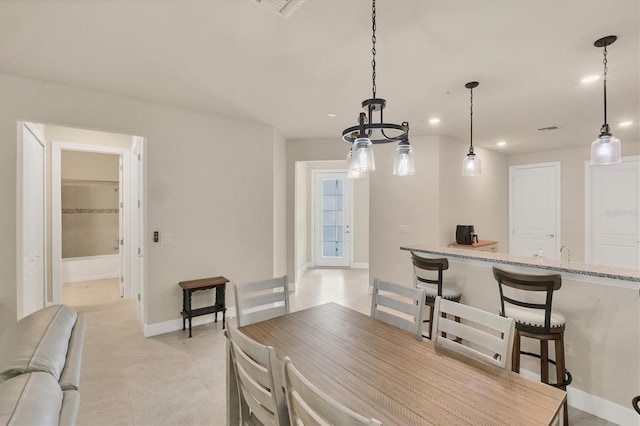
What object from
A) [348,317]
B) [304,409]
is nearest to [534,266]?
[348,317]

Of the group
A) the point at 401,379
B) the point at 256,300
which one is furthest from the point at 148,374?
the point at 401,379

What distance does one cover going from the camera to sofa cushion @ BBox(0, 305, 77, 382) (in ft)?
3.43

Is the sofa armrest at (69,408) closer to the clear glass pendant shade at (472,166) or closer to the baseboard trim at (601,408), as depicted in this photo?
the baseboard trim at (601,408)

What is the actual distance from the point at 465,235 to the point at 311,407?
450cm

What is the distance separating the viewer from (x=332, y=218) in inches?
287

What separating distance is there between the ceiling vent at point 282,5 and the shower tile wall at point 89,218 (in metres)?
6.12

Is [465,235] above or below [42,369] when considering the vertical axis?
above

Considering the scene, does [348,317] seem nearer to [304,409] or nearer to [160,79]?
[304,409]

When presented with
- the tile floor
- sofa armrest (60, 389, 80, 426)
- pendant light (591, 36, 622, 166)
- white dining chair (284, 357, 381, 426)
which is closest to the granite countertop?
pendant light (591, 36, 622, 166)

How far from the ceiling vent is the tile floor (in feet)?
8.61

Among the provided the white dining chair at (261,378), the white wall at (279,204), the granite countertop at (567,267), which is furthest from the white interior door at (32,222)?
the granite countertop at (567,267)

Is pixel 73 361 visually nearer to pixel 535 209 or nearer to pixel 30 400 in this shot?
pixel 30 400

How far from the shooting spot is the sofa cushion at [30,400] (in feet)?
2.54

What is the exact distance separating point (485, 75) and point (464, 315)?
216cm
